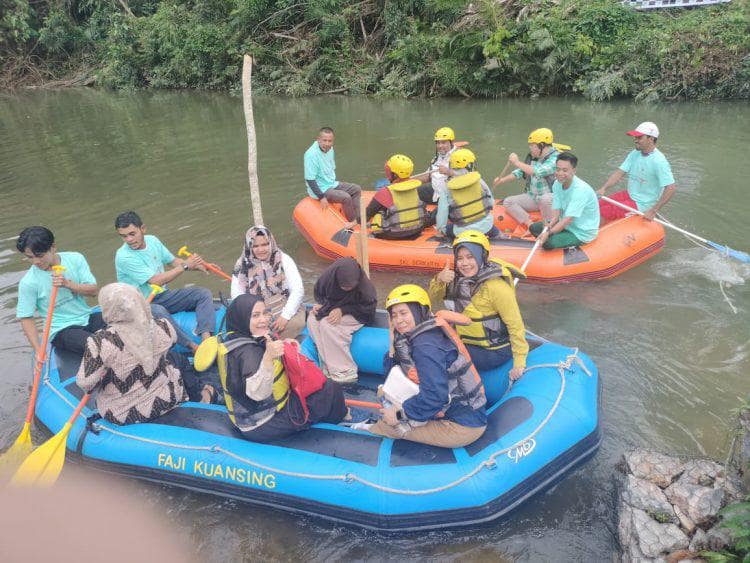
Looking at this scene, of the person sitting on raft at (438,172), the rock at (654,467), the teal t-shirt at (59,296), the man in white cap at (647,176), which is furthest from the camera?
the person sitting on raft at (438,172)

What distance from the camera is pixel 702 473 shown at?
3.01m

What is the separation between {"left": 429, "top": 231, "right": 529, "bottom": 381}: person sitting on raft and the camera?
3545 millimetres

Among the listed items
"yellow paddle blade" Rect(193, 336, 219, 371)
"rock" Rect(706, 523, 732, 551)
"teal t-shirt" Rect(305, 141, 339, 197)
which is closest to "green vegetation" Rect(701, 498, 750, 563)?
"rock" Rect(706, 523, 732, 551)

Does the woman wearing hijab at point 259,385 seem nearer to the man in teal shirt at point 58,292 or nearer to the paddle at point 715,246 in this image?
the man in teal shirt at point 58,292

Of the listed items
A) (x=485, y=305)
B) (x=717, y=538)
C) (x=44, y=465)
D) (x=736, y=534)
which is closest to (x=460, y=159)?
(x=485, y=305)

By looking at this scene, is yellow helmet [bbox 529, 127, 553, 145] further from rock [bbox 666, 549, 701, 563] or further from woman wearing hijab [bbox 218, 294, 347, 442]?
rock [bbox 666, 549, 701, 563]

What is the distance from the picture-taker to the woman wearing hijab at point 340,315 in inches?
164

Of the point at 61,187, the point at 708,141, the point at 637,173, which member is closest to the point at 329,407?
the point at 637,173

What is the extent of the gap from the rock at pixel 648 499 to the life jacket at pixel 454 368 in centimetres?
90

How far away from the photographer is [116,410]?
358 cm

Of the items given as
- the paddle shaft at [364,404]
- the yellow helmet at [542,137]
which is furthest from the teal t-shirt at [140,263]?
the yellow helmet at [542,137]

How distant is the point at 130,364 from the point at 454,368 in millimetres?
1980

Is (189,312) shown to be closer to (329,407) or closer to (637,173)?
(329,407)

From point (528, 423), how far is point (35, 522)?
3154 millimetres
